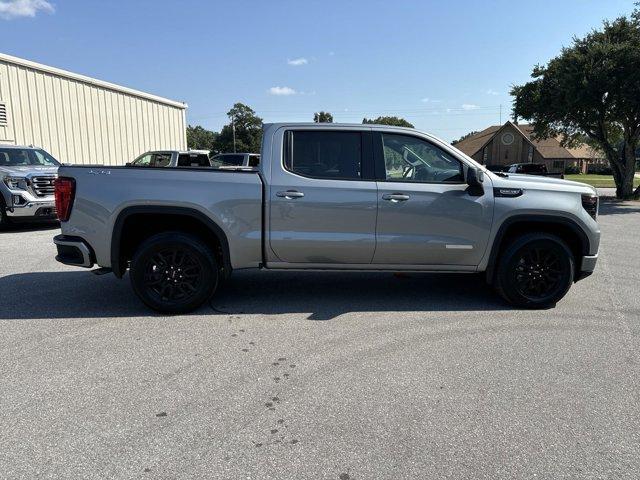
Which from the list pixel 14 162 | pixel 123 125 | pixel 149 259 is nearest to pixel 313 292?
pixel 149 259

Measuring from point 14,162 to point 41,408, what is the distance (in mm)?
10725

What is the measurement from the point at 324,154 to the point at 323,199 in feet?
1.71

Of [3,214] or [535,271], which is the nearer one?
[535,271]

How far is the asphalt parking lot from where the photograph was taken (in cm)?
270

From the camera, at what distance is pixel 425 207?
16.6 feet

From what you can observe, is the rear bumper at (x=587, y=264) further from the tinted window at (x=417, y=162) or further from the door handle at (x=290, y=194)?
the door handle at (x=290, y=194)

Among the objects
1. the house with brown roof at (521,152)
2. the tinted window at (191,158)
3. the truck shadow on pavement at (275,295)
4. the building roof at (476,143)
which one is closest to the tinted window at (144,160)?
the tinted window at (191,158)

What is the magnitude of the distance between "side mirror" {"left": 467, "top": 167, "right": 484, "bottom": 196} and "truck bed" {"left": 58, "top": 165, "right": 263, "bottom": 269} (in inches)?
83.5

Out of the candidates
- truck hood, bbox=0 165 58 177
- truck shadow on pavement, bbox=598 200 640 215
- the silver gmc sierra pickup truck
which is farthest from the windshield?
truck shadow on pavement, bbox=598 200 640 215

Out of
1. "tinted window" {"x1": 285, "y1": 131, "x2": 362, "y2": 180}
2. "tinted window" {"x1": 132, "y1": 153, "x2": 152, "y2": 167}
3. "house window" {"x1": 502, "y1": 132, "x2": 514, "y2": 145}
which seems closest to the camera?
"tinted window" {"x1": 285, "y1": 131, "x2": 362, "y2": 180}

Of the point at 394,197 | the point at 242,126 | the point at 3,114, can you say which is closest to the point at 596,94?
the point at 394,197

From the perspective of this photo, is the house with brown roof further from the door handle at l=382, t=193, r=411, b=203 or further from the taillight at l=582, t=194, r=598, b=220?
the door handle at l=382, t=193, r=411, b=203

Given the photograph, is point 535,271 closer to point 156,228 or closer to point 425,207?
point 425,207

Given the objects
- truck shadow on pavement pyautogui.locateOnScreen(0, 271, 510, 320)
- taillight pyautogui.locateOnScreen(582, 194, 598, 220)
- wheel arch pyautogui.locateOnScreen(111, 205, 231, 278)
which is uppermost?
taillight pyautogui.locateOnScreen(582, 194, 598, 220)
